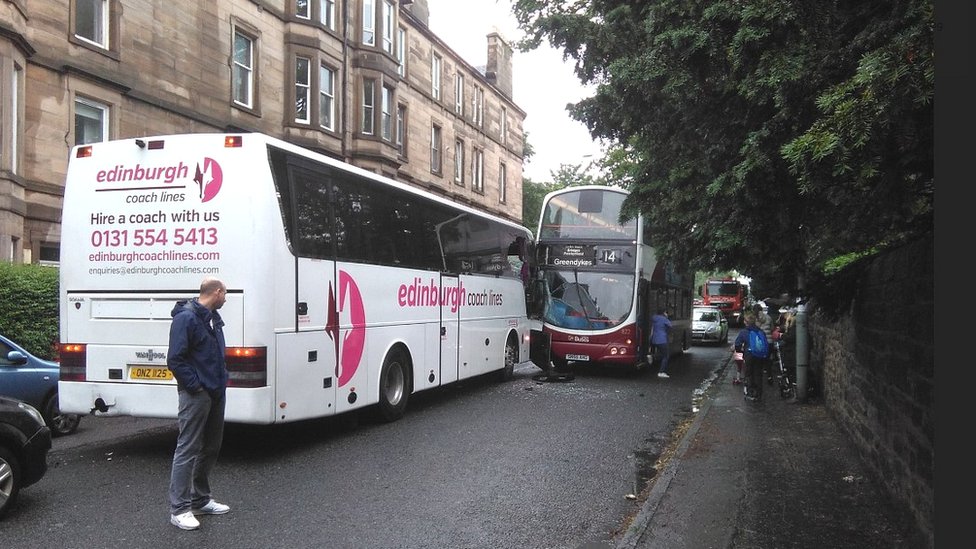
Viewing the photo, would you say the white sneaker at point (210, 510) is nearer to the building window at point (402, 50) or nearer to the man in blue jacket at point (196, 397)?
the man in blue jacket at point (196, 397)

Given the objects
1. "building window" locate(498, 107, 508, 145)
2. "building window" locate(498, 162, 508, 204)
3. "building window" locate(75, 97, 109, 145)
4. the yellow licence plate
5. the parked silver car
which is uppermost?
"building window" locate(498, 107, 508, 145)

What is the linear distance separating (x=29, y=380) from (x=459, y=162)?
2857 centimetres

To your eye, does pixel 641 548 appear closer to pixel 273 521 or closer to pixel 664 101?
pixel 273 521

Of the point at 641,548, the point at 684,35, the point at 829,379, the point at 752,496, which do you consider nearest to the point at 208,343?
the point at 641,548

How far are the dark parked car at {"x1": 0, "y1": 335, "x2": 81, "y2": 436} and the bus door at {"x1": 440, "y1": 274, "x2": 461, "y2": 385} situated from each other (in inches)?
209

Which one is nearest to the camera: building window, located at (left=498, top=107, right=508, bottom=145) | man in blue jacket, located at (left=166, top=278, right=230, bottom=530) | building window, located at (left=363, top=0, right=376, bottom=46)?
man in blue jacket, located at (left=166, top=278, right=230, bottom=530)

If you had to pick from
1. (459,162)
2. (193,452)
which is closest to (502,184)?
(459,162)

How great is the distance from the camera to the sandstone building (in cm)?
1459

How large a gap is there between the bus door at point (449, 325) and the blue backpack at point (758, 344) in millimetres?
5048

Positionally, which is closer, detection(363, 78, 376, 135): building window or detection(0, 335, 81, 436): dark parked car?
detection(0, 335, 81, 436): dark parked car

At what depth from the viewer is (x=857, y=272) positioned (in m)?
7.65

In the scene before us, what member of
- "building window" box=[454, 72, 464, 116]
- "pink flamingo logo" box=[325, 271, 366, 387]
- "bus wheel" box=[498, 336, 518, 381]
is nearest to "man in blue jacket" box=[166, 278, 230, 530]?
"pink flamingo logo" box=[325, 271, 366, 387]

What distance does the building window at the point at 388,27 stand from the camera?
26.9m

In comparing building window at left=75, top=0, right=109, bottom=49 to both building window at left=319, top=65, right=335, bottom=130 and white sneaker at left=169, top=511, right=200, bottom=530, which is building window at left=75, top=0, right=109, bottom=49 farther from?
white sneaker at left=169, top=511, right=200, bottom=530
